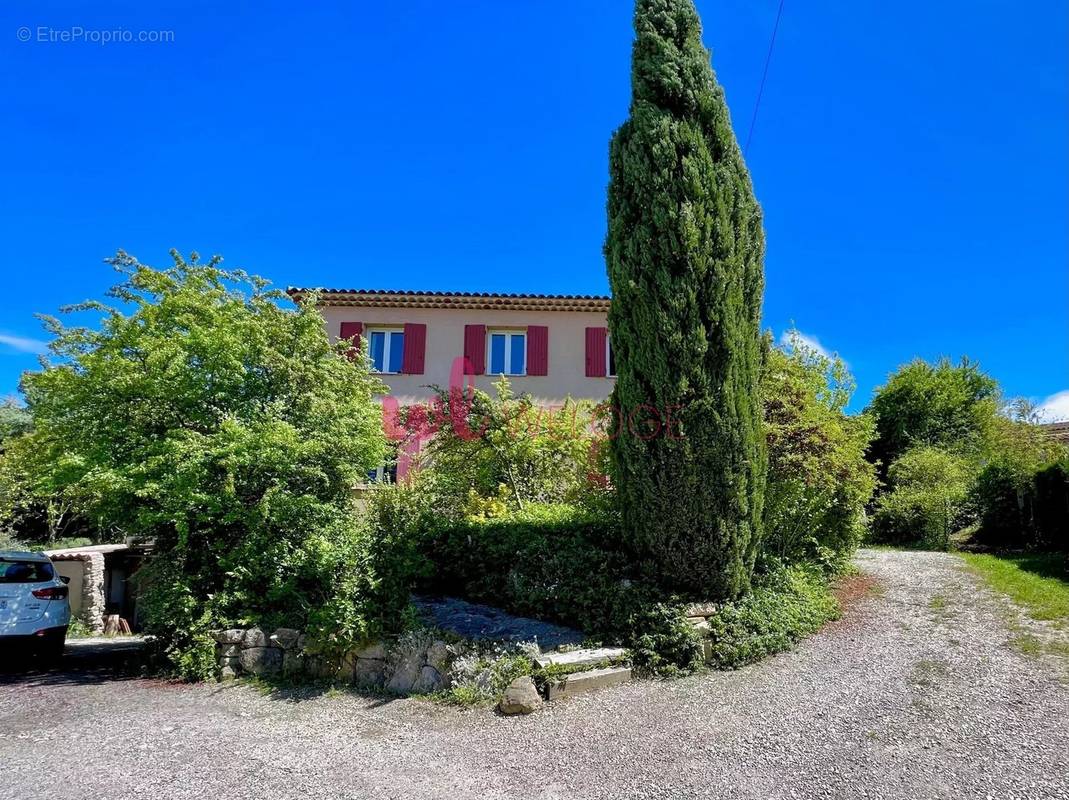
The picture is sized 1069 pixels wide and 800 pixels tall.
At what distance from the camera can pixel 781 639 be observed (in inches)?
221

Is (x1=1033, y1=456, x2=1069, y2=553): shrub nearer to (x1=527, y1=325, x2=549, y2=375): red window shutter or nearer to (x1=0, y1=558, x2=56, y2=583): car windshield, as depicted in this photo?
(x1=527, y1=325, x2=549, y2=375): red window shutter

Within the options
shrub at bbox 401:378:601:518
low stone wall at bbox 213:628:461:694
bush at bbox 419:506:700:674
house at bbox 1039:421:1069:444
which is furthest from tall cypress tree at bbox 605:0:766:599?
house at bbox 1039:421:1069:444

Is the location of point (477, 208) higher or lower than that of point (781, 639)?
higher

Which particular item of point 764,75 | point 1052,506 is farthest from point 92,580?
point 1052,506

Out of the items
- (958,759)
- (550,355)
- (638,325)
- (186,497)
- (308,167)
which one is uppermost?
(308,167)

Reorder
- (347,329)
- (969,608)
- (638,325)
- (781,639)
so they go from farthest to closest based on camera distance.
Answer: (347,329)
(969,608)
(638,325)
(781,639)

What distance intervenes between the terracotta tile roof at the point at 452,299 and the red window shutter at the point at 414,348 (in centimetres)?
61

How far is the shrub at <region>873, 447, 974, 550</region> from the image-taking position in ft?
41.5

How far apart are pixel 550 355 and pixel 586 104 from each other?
7721 millimetres

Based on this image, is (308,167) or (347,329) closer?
(308,167)

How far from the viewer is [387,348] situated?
15297mm

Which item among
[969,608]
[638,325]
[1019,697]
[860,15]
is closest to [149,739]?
[638,325]

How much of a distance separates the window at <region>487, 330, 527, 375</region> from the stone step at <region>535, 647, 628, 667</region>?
412 inches

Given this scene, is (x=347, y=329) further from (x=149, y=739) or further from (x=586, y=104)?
(x=149, y=739)
